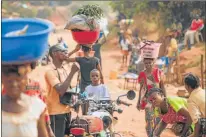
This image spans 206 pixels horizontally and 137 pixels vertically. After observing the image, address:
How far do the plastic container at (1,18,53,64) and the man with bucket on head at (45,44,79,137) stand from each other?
151 cm

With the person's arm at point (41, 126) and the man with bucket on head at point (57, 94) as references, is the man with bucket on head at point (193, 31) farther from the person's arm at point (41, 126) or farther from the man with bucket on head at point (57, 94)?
the person's arm at point (41, 126)

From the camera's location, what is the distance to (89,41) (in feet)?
20.9

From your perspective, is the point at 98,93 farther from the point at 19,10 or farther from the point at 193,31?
the point at 19,10

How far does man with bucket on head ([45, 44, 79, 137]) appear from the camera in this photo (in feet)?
15.3

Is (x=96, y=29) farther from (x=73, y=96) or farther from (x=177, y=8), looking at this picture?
(x=177, y=8)

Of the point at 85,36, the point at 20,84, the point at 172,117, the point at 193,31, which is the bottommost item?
the point at 172,117

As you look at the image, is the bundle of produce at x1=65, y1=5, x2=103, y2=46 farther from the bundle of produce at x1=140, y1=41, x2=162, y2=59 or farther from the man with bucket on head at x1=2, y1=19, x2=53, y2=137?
the man with bucket on head at x1=2, y1=19, x2=53, y2=137

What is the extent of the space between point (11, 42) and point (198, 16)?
54.7 feet

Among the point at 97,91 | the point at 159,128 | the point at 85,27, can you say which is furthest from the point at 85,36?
the point at 159,128

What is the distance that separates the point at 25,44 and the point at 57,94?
1793 mm

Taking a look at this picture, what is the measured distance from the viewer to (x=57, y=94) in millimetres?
4711

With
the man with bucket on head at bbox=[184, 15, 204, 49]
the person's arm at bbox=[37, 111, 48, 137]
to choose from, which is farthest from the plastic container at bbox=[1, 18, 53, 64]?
the man with bucket on head at bbox=[184, 15, 204, 49]

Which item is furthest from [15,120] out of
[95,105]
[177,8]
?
[177,8]

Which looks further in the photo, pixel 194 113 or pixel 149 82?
pixel 149 82
